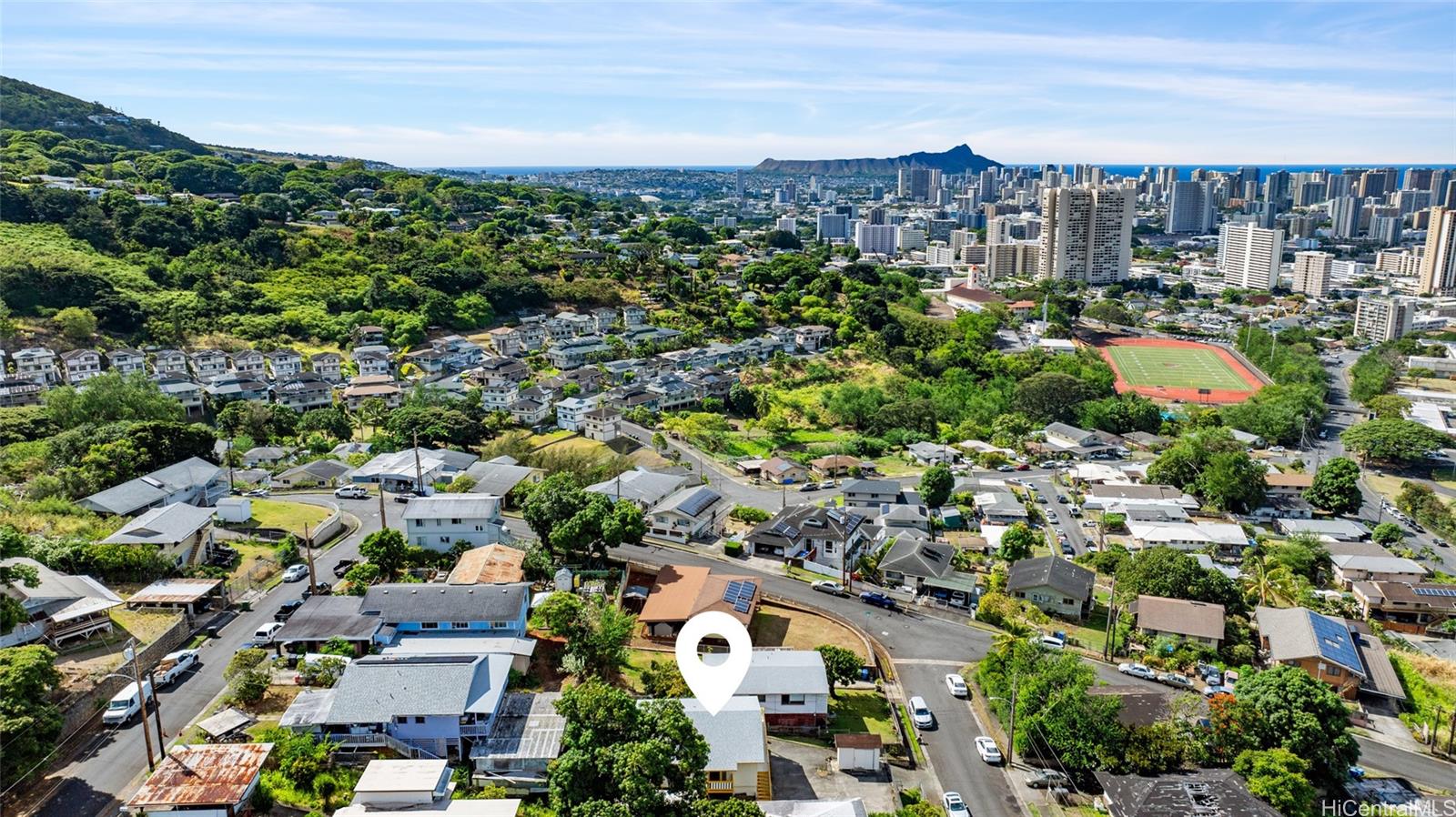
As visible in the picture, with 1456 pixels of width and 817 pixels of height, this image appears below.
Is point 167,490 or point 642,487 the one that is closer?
point 167,490

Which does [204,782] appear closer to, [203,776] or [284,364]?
[203,776]

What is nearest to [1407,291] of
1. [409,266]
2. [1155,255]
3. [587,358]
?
[1155,255]

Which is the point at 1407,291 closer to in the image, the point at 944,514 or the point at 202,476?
the point at 944,514

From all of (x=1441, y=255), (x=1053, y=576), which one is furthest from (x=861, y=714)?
(x=1441, y=255)

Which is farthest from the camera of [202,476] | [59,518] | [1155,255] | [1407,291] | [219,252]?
[1155,255]

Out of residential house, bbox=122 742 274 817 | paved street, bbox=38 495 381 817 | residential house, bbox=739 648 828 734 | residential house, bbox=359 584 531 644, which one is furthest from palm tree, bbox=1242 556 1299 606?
paved street, bbox=38 495 381 817

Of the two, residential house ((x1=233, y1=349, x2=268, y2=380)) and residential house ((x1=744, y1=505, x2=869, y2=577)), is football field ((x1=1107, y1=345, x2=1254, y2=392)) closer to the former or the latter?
residential house ((x1=744, y1=505, x2=869, y2=577))
